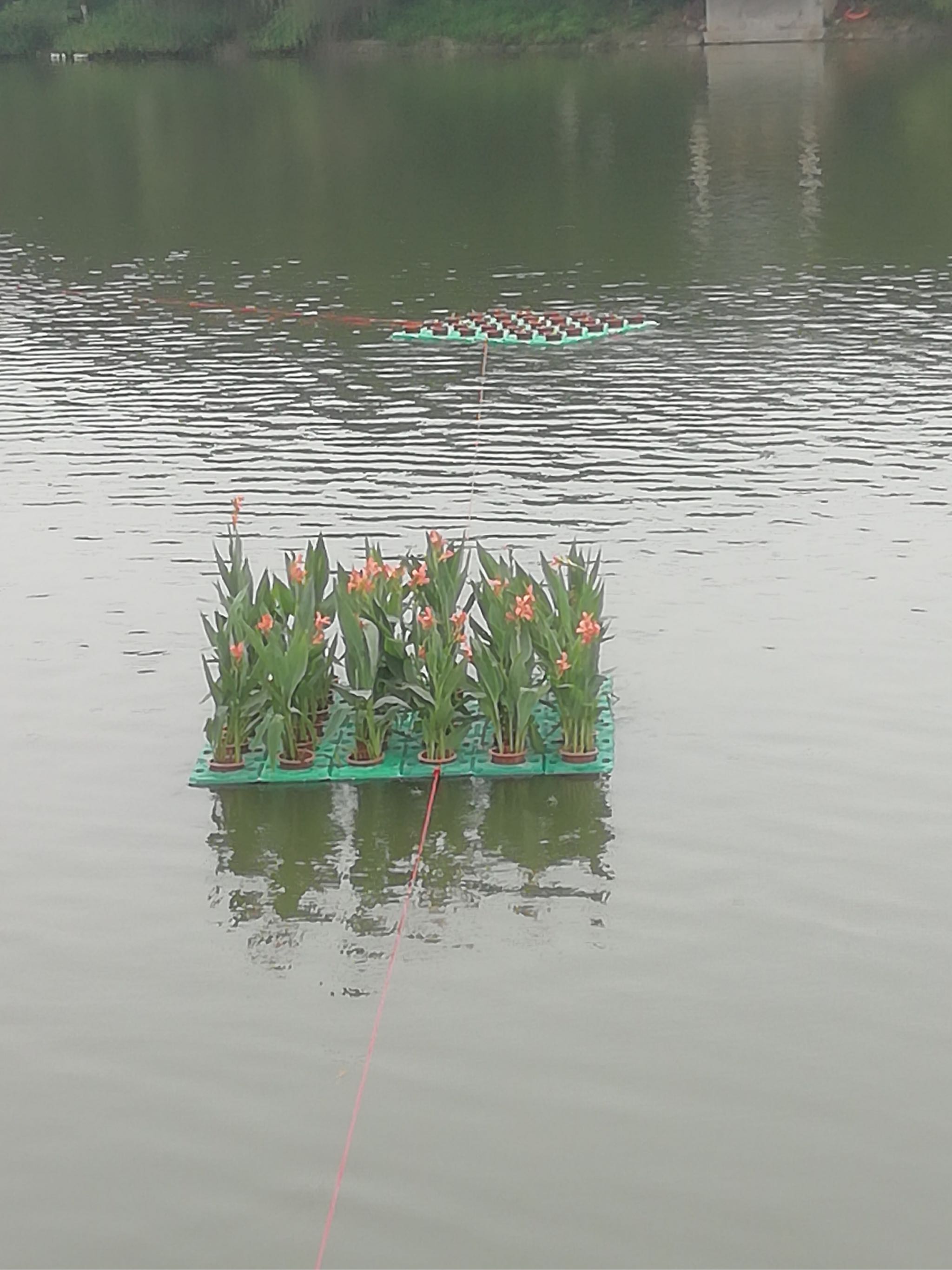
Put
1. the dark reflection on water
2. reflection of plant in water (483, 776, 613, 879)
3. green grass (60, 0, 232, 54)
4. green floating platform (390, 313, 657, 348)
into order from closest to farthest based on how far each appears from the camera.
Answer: the dark reflection on water
reflection of plant in water (483, 776, 613, 879)
green floating platform (390, 313, 657, 348)
green grass (60, 0, 232, 54)

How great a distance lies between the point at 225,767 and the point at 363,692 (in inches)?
40.4

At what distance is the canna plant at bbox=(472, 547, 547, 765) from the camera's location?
11.8 metres

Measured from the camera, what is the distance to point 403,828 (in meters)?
11.6

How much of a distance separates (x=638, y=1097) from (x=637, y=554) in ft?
25.2

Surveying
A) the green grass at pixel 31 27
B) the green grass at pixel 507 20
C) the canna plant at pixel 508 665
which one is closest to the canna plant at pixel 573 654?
the canna plant at pixel 508 665

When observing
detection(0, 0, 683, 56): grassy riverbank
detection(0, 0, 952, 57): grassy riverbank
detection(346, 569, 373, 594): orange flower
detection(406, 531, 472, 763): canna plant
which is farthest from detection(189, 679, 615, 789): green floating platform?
detection(0, 0, 683, 56): grassy riverbank

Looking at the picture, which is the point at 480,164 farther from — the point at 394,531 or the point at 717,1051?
the point at 717,1051

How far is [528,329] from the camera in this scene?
24109 millimetres

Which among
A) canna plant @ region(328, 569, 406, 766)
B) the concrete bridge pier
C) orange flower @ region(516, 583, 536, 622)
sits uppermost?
the concrete bridge pier

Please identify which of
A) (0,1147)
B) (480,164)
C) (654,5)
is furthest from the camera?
(654,5)

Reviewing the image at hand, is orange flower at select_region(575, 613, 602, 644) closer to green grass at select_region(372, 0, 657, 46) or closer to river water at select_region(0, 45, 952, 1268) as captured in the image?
river water at select_region(0, 45, 952, 1268)

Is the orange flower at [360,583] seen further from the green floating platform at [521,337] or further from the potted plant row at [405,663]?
the green floating platform at [521,337]

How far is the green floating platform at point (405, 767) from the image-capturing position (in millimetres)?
12031

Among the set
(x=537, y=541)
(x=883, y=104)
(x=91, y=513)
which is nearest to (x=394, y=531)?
(x=537, y=541)
